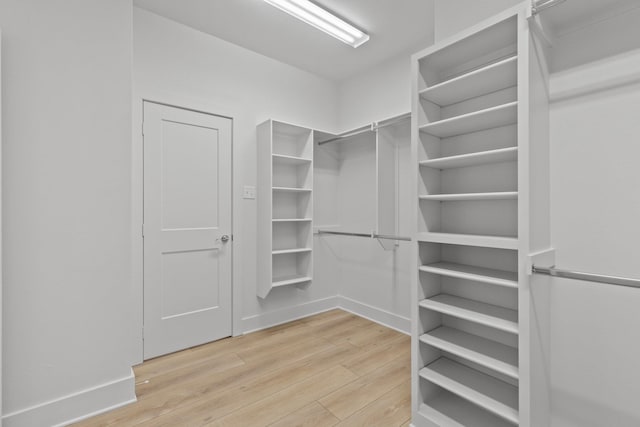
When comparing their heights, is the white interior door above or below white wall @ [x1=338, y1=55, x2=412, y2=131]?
below

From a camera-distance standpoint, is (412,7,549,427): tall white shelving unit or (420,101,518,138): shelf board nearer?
(412,7,549,427): tall white shelving unit

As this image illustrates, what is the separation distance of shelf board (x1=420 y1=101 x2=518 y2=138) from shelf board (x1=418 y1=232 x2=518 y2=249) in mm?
606

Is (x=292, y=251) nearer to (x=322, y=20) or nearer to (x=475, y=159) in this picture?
(x=475, y=159)

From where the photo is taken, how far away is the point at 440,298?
5.94 feet

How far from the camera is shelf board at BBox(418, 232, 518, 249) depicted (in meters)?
1.37

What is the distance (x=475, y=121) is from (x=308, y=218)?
198 cm

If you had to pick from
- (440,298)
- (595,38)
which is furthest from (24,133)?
(595,38)

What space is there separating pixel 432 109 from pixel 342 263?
2.34 meters

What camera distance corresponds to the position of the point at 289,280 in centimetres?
310

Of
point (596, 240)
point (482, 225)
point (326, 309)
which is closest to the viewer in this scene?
point (596, 240)

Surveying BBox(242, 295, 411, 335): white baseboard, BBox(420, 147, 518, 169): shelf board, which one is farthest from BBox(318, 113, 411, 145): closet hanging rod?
BBox(242, 295, 411, 335): white baseboard

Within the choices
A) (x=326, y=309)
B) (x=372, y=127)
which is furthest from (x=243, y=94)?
(x=326, y=309)

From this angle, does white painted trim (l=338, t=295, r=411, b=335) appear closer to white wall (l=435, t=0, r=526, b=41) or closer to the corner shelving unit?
the corner shelving unit

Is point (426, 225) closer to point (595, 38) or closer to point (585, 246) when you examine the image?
point (585, 246)
